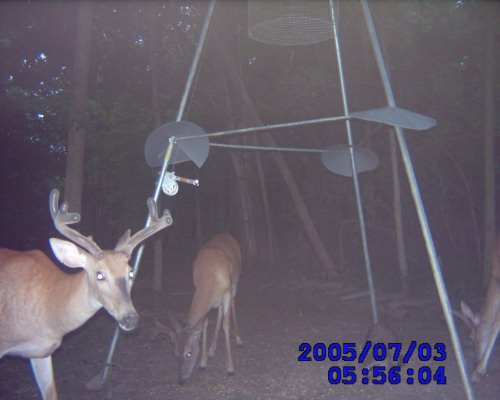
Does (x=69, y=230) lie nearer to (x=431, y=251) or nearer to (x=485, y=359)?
(x=431, y=251)

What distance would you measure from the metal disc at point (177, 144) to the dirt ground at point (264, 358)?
5.96 ft

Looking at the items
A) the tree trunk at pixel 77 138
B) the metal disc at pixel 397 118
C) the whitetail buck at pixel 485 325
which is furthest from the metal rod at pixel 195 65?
the whitetail buck at pixel 485 325

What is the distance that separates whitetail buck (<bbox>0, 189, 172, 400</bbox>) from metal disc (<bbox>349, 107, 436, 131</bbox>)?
6.36ft

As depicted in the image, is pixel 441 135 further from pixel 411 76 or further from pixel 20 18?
pixel 20 18

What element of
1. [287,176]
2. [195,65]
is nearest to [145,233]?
[195,65]

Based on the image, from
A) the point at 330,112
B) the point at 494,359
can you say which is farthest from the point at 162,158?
the point at 330,112

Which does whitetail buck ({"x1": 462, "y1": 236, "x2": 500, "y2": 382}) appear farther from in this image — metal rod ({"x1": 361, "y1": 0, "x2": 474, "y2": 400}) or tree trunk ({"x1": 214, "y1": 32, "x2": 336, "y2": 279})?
tree trunk ({"x1": 214, "y1": 32, "x2": 336, "y2": 279})

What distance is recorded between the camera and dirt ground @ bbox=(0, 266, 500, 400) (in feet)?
18.2

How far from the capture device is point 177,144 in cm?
580

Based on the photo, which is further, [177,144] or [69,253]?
[177,144]

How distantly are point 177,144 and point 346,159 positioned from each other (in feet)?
8.86

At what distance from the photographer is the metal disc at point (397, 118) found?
475cm

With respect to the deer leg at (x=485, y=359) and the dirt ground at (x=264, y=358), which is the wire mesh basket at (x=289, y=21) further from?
the deer leg at (x=485, y=359)
